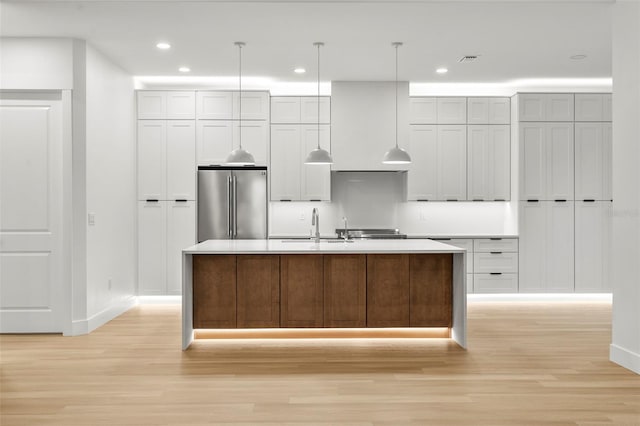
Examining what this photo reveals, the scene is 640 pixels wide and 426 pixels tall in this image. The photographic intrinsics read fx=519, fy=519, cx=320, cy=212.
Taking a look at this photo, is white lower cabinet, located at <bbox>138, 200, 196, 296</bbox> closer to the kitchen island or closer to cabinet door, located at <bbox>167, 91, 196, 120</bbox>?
cabinet door, located at <bbox>167, 91, 196, 120</bbox>

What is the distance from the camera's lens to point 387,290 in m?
4.73

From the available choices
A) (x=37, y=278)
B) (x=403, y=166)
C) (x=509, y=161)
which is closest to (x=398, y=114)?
(x=403, y=166)

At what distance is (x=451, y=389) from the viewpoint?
11.4 ft

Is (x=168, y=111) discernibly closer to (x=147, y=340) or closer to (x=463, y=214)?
(x=147, y=340)

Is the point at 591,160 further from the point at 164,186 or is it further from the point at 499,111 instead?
the point at 164,186

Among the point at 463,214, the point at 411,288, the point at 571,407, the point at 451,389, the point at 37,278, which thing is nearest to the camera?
the point at 571,407

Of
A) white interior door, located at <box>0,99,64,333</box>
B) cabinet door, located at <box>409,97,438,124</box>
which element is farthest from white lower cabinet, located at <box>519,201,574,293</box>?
white interior door, located at <box>0,99,64,333</box>

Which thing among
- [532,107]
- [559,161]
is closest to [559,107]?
[532,107]

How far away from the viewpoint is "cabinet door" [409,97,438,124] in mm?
7184

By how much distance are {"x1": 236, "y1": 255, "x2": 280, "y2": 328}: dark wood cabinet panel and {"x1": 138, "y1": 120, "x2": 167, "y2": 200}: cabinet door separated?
9.05 ft

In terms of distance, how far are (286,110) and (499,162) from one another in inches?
120

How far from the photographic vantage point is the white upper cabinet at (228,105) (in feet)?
22.9

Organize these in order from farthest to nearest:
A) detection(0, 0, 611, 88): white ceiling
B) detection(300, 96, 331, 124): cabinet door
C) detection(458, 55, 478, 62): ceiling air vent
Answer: detection(300, 96, 331, 124): cabinet door → detection(458, 55, 478, 62): ceiling air vent → detection(0, 0, 611, 88): white ceiling

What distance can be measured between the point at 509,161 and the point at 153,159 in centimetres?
488
